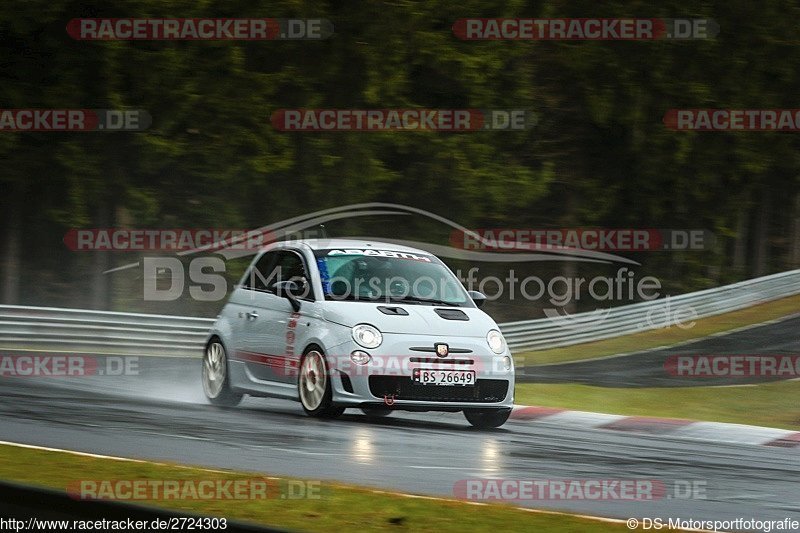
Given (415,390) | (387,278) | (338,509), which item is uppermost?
(387,278)

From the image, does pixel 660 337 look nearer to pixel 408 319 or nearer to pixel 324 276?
pixel 324 276

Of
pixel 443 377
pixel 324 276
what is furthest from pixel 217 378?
pixel 443 377

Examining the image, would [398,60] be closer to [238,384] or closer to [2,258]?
[2,258]

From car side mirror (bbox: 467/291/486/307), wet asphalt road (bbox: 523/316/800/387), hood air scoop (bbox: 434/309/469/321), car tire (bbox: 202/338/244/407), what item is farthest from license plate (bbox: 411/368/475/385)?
wet asphalt road (bbox: 523/316/800/387)

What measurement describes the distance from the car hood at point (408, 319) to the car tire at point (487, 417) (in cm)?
76

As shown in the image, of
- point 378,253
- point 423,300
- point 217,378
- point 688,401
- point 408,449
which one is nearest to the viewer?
point 408,449

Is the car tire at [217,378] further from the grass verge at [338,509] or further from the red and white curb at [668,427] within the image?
the grass verge at [338,509]

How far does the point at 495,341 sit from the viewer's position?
471 inches

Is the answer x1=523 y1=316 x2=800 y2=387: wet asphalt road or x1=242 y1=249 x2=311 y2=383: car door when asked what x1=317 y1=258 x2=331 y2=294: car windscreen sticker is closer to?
x1=242 y1=249 x2=311 y2=383: car door

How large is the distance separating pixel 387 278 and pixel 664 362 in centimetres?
1161

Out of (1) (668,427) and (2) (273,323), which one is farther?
(1) (668,427)

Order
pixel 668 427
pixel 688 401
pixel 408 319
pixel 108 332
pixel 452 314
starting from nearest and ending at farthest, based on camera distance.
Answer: pixel 408 319, pixel 452 314, pixel 668 427, pixel 688 401, pixel 108 332

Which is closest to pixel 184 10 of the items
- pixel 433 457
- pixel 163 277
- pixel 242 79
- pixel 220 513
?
pixel 242 79

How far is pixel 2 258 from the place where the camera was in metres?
28.6
